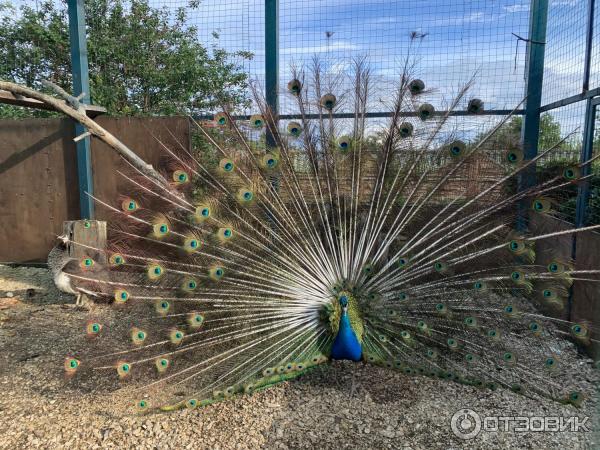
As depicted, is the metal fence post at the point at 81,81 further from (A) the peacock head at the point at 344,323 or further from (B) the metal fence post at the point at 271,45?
(A) the peacock head at the point at 344,323

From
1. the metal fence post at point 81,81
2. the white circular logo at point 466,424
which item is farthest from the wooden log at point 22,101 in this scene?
the white circular logo at point 466,424

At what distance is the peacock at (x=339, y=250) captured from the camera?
132 inches

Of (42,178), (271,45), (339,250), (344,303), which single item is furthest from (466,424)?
(42,178)

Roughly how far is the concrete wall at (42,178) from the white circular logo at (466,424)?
15.6 ft

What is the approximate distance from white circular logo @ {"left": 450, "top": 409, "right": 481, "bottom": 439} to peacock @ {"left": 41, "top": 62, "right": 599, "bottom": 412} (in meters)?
0.29

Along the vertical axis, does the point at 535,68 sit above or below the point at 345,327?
above

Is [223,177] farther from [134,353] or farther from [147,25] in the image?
[147,25]

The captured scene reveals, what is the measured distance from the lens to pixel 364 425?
3102mm

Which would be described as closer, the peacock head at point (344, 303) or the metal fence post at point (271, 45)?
the peacock head at point (344, 303)

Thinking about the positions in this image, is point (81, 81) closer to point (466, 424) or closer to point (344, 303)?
point (344, 303)

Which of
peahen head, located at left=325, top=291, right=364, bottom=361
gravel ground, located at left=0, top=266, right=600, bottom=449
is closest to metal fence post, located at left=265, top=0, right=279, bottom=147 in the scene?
peahen head, located at left=325, top=291, right=364, bottom=361

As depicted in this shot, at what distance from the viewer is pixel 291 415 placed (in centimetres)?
320

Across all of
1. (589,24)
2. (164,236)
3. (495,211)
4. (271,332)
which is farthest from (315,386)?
(589,24)

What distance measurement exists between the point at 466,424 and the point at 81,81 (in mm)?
5717
